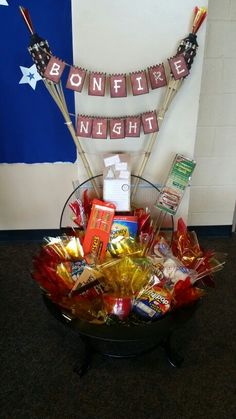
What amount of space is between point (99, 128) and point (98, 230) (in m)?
0.42

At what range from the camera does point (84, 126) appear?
147cm

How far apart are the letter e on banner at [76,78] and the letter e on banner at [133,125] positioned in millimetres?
239

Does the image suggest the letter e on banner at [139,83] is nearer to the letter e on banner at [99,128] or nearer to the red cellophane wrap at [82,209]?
the letter e on banner at [99,128]

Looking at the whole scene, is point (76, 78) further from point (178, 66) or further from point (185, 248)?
point (185, 248)

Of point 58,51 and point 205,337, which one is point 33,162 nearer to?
point 58,51

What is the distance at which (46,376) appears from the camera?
53.2 inches

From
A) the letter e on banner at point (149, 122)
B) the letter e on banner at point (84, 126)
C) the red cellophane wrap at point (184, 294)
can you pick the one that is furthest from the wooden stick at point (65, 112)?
the red cellophane wrap at point (184, 294)

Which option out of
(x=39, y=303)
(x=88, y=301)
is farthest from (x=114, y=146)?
(x=39, y=303)

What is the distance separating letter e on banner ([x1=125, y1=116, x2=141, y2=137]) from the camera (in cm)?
148

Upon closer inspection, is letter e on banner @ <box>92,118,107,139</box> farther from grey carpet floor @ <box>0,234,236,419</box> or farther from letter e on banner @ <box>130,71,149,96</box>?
grey carpet floor @ <box>0,234,236,419</box>

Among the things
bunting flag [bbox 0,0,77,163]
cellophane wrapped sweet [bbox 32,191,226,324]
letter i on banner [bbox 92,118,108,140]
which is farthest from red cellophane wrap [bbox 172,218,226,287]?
bunting flag [bbox 0,0,77,163]

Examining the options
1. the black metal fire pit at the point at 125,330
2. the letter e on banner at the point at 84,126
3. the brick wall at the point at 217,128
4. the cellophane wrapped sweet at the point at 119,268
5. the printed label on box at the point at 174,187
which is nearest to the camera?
the black metal fire pit at the point at 125,330

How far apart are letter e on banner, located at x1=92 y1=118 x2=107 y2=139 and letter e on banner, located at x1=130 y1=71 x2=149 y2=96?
6.7 inches

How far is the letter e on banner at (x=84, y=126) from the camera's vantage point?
1463mm
